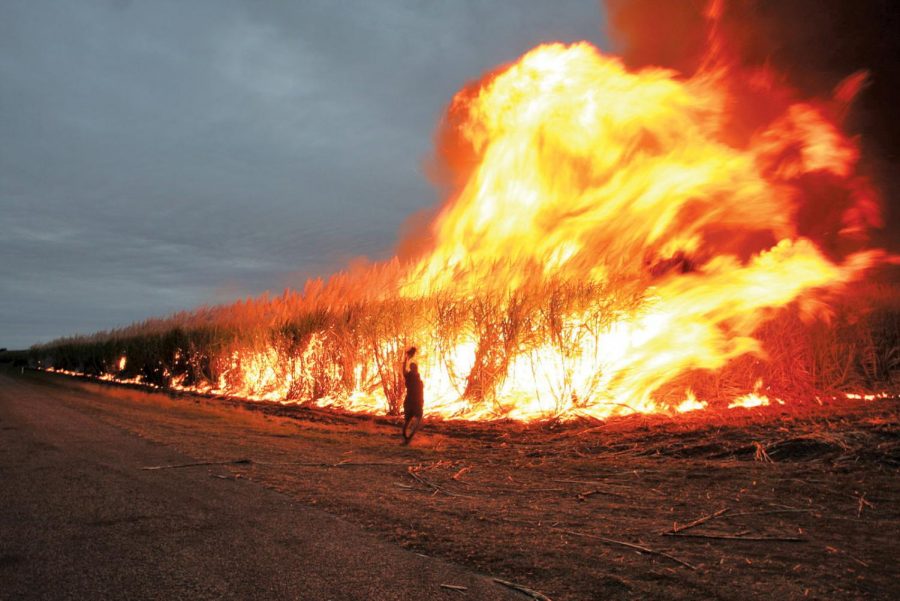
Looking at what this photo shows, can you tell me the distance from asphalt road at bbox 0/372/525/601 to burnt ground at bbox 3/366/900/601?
24 centimetres

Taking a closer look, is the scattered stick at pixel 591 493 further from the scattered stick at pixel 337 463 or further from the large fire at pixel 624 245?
the large fire at pixel 624 245

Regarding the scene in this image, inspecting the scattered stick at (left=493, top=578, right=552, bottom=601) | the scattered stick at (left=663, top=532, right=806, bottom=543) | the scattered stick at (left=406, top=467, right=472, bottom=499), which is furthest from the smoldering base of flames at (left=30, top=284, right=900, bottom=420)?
the scattered stick at (left=493, top=578, right=552, bottom=601)

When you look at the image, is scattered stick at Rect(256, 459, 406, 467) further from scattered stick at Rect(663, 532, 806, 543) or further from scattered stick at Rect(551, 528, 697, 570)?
scattered stick at Rect(663, 532, 806, 543)

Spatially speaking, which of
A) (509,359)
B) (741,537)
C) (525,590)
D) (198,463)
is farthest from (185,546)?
(509,359)

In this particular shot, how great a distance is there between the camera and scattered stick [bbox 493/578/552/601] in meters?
3.06

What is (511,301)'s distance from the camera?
11.3 metres

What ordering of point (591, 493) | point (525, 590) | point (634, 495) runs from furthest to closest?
point (591, 493) → point (634, 495) → point (525, 590)

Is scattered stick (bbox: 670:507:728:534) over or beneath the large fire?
beneath

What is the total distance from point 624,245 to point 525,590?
8.63 meters

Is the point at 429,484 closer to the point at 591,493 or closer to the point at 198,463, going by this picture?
the point at 591,493

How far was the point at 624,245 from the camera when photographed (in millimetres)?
11000

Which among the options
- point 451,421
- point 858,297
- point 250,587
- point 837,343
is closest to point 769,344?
point 837,343

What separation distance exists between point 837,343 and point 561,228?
4950 mm

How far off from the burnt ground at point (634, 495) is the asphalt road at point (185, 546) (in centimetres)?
24
